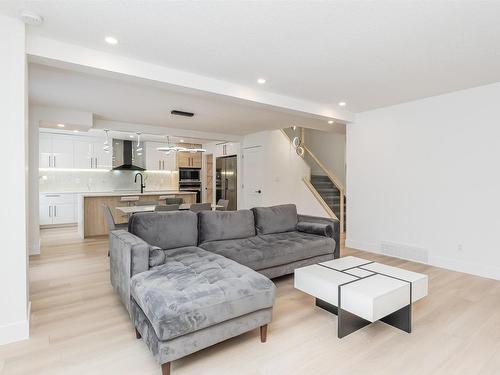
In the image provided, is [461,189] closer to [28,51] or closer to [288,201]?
[288,201]

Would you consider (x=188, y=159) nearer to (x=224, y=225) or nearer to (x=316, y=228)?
(x=224, y=225)

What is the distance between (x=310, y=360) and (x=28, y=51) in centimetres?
344

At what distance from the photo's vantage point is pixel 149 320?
6.09 feet

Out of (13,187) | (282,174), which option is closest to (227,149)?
(282,174)

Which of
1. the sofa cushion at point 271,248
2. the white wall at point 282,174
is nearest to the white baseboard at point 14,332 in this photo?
the sofa cushion at point 271,248

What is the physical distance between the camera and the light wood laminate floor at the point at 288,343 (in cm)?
189

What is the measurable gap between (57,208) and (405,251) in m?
8.72

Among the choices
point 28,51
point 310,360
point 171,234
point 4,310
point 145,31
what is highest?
point 145,31

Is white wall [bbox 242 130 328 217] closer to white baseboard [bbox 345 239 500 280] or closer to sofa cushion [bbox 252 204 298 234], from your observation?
sofa cushion [bbox 252 204 298 234]

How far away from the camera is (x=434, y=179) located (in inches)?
167

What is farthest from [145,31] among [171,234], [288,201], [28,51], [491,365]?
[288,201]

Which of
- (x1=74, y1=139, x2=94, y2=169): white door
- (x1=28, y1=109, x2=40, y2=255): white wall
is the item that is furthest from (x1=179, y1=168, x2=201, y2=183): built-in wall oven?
(x1=28, y1=109, x2=40, y2=255): white wall

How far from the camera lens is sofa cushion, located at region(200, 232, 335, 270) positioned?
3121mm

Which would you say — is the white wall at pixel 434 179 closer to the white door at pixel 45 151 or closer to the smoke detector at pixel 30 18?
the smoke detector at pixel 30 18
